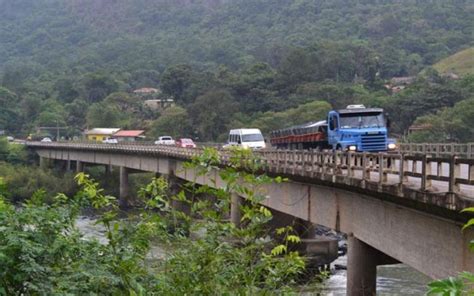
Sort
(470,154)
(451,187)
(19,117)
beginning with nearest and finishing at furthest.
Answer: (451,187) < (470,154) < (19,117)

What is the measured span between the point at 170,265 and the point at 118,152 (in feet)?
193

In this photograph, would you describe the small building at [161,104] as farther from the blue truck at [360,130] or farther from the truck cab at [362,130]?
the truck cab at [362,130]

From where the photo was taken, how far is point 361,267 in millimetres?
23234

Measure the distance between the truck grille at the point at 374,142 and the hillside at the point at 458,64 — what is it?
3897 inches

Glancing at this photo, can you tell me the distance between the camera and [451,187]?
16.0m

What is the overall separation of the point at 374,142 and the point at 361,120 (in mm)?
1073

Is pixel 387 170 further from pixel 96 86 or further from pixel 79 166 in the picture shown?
pixel 96 86

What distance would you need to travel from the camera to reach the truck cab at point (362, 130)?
1325 inches

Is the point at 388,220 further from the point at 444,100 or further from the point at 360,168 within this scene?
the point at 444,100

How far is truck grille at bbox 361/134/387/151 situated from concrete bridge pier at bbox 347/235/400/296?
10213 mm

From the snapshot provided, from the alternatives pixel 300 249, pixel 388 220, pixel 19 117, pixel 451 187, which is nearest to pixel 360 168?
pixel 388 220

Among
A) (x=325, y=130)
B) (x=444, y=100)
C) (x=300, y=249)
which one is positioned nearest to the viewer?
(x=300, y=249)

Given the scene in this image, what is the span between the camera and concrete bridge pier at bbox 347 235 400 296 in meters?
22.8

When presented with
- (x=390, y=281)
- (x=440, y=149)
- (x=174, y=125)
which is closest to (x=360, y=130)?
(x=440, y=149)
